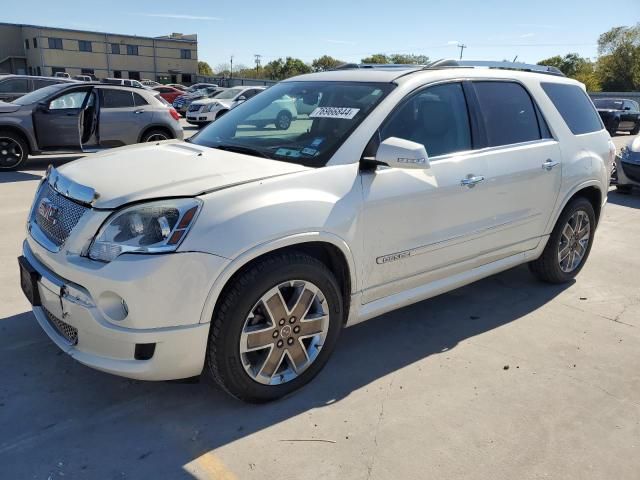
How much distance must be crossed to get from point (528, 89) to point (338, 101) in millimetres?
1767

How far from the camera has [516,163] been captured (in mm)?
3824

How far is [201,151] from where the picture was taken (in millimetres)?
3318

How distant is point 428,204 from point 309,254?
0.86 m

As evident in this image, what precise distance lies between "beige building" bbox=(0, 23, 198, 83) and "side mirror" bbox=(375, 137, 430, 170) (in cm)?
7619

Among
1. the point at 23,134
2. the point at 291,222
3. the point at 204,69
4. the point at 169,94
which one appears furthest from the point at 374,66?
the point at 204,69

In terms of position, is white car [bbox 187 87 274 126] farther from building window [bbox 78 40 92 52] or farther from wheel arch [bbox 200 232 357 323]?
building window [bbox 78 40 92 52]

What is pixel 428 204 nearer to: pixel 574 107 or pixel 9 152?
pixel 574 107

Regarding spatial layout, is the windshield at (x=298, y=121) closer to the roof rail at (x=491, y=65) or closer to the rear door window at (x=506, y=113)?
the roof rail at (x=491, y=65)

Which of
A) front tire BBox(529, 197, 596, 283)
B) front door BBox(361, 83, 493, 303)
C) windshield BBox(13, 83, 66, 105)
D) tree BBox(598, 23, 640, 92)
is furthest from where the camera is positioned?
tree BBox(598, 23, 640, 92)

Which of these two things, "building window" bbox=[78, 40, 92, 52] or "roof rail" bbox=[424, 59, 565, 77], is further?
"building window" bbox=[78, 40, 92, 52]

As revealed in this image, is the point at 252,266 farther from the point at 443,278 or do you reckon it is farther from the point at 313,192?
the point at 443,278

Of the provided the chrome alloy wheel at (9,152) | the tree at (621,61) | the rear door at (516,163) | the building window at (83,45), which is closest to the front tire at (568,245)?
the rear door at (516,163)

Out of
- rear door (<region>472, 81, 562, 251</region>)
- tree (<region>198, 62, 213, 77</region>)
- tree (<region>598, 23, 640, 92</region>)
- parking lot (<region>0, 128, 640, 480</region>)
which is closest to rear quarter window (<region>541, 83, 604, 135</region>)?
rear door (<region>472, 81, 562, 251</region>)

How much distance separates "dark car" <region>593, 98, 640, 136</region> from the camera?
21734 millimetres
